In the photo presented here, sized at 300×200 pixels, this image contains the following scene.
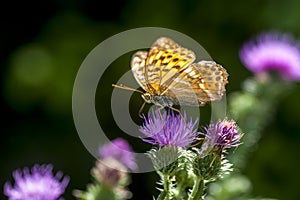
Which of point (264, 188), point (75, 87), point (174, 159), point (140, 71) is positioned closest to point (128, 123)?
point (75, 87)

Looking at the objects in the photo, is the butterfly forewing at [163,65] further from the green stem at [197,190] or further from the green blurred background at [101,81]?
the green blurred background at [101,81]

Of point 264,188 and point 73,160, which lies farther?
point 73,160

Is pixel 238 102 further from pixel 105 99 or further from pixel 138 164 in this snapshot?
pixel 105 99

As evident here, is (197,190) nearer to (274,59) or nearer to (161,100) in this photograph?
(161,100)

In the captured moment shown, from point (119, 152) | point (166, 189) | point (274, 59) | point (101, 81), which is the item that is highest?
point (101, 81)

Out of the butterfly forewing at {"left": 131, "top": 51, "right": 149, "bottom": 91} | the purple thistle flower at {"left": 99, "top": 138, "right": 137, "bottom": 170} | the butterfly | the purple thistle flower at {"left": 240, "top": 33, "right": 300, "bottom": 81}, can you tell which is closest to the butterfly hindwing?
the butterfly

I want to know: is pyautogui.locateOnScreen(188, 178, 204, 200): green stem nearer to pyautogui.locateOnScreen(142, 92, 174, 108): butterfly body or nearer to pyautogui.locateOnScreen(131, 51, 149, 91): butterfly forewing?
pyautogui.locateOnScreen(142, 92, 174, 108): butterfly body

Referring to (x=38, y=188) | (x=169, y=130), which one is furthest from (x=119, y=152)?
(x=169, y=130)
